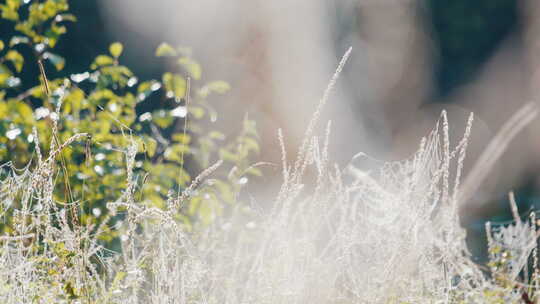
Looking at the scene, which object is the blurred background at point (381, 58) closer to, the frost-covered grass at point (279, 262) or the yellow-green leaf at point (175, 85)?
the yellow-green leaf at point (175, 85)

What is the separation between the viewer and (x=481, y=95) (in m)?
6.94

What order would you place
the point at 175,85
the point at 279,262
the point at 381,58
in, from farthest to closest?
the point at 381,58
the point at 175,85
the point at 279,262

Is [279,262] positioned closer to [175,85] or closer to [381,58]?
[175,85]

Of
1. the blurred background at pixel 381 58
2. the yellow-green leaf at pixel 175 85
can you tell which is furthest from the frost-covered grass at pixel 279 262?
the blurred background at pixel 381 58

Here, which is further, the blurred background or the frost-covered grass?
the blurred background

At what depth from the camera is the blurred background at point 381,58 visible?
5.88 m

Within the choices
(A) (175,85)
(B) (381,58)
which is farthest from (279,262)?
(B) (381,58)

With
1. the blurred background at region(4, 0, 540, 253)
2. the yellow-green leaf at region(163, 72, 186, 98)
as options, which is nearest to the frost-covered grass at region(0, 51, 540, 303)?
the yellow-green leaf at region(163, 72, 186, 98)

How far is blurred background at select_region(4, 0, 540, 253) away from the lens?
588cm

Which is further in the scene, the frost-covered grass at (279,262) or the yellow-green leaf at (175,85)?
the yellow-green leaf at (175,85)

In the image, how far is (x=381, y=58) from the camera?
6973mm

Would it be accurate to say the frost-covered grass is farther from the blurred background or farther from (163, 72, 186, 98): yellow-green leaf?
the blurred background

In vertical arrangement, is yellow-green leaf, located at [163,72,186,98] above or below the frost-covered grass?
above

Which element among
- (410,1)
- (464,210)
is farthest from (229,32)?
(464,210)
